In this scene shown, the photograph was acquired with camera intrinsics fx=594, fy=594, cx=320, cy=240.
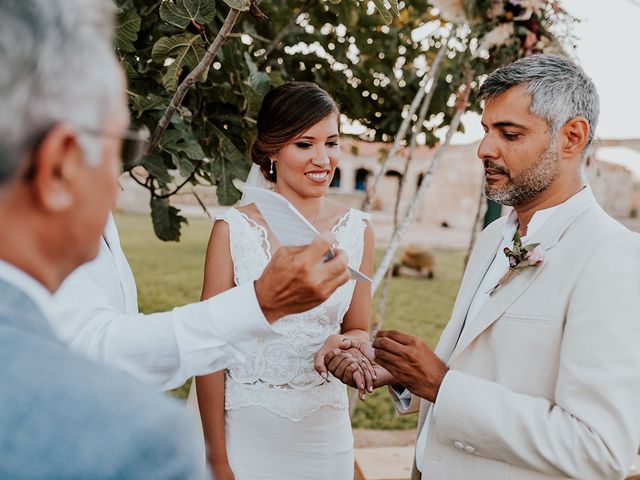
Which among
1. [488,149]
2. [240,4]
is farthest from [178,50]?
[488,149]

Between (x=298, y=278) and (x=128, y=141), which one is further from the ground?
(x=128, y=141)

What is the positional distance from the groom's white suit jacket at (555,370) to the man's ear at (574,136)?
142mm

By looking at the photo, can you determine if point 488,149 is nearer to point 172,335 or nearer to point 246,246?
point 246,246

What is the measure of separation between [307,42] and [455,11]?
1.01m

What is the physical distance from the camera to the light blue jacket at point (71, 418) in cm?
66

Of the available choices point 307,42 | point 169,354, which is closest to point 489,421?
point 169,354

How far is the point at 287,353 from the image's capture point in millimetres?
2307

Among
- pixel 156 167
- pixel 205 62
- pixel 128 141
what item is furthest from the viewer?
pixel 156 167

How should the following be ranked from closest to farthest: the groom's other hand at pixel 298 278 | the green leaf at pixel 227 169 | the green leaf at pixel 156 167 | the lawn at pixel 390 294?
the groom's other hand at pixel 298 278, the green leaf at pixel 156 167, the green leaf at pixel 227 169, the lawn at pixel 390 294

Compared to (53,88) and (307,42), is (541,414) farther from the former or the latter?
(307,42)

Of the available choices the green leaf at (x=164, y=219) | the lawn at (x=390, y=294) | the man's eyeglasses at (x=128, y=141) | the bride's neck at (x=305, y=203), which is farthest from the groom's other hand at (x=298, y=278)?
the lawn at (x=390, y=294)

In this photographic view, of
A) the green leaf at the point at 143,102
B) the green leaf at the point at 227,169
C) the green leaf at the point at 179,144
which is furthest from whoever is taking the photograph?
the green leaf at the point at 227,169

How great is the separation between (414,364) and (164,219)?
196 centimetres

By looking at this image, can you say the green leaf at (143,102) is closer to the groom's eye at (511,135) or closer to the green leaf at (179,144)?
the green leaf at (179,144)
